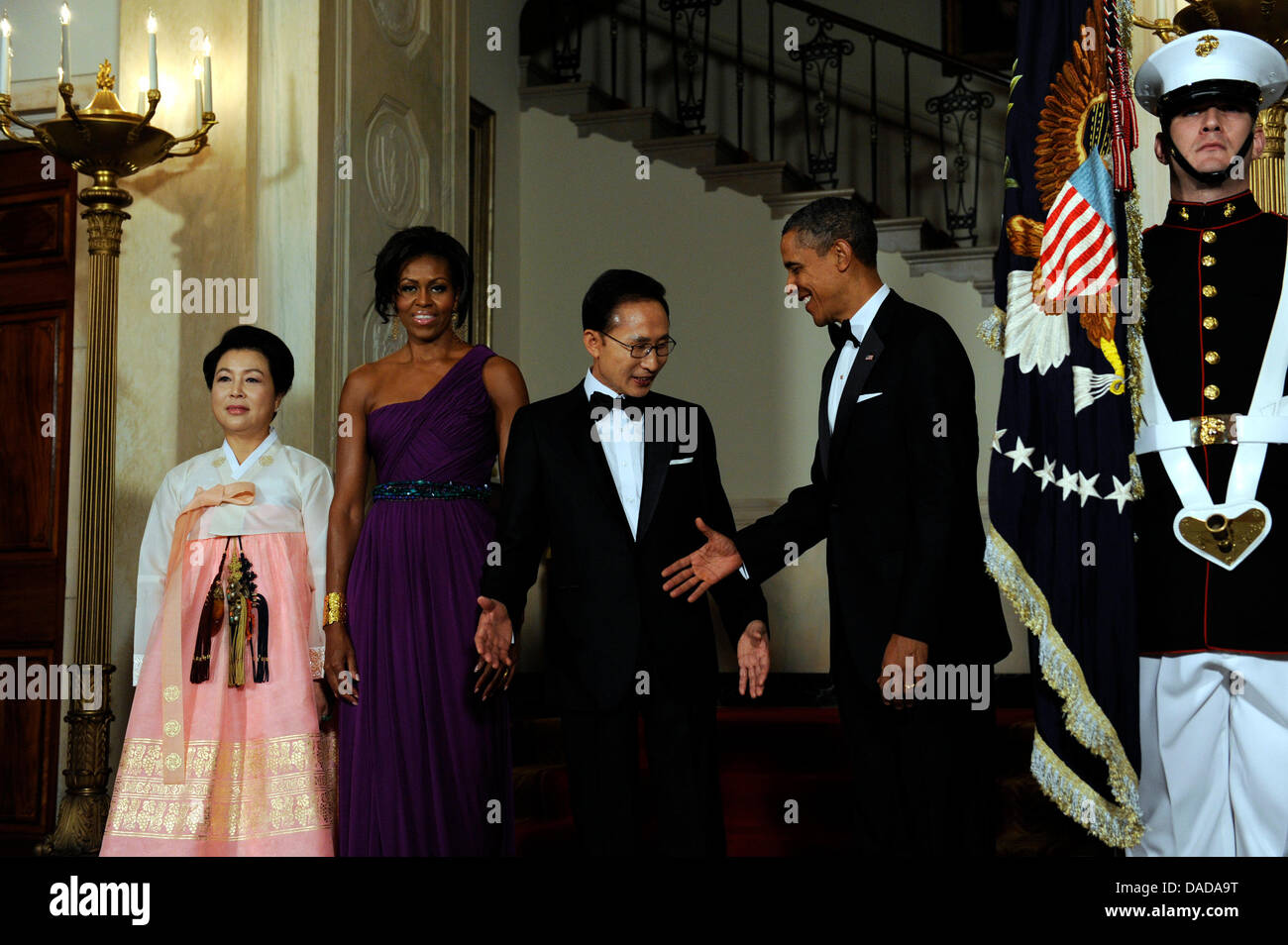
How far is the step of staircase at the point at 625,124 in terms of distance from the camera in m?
7.91

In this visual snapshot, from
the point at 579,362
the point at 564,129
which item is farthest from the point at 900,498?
the point at 564,129

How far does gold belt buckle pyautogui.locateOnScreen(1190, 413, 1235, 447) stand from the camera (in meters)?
2.88

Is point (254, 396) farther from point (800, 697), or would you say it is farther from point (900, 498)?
point (800, 697)

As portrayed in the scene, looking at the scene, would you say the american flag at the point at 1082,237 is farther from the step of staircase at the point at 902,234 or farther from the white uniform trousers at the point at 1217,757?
the step of staircase at the point at 902,234

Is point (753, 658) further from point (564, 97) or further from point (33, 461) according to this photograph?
point (564, 97)

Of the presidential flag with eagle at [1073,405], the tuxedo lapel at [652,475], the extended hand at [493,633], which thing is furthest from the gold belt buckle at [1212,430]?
the extended hand at [493,633]

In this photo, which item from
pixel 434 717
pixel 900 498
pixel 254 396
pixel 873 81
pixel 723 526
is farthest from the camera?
pixel 873 81

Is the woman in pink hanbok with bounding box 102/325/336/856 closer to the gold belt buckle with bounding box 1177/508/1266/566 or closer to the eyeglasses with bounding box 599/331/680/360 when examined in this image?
the eyeglasses with bounding box 599/331/680/360

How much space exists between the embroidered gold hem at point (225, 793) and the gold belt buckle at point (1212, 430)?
2318 mm

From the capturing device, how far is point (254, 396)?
12.7 feet

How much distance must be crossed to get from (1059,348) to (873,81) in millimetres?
5914

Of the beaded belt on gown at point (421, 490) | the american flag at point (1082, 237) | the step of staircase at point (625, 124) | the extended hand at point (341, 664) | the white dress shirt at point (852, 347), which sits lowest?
the extended hand at point (341, 664)

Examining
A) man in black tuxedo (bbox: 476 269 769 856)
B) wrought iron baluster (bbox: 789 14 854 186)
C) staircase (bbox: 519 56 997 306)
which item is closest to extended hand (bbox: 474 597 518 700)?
man in black tuxedo (bbox: 476 269 769 856)

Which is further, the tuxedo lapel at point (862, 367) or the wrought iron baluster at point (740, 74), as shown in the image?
the wrought iron baluster at point (740, 74)
